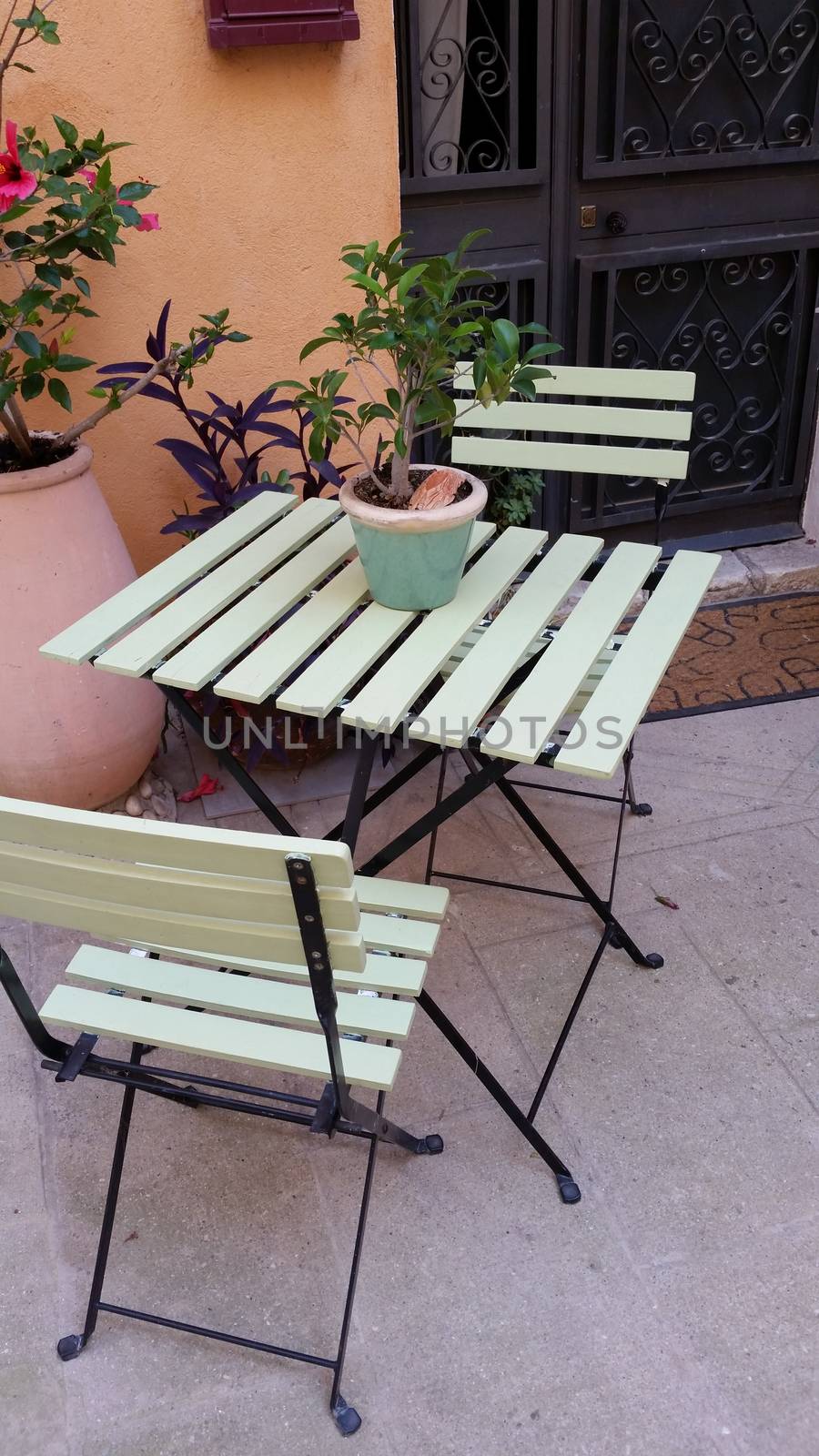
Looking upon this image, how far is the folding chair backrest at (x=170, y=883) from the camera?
1.36m

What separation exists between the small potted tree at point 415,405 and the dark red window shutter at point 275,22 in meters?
1.22

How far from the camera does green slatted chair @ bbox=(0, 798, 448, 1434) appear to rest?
139 centimetres

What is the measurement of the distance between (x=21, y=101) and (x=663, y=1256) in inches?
120

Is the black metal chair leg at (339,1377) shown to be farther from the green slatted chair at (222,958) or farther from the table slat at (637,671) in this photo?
the table slat at (637,671)

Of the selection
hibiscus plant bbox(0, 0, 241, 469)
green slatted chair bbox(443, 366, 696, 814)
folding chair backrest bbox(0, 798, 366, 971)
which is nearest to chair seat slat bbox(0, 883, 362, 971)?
folding chair backrest bbox(0, 798, 366, 971)

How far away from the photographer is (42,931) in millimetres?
2938

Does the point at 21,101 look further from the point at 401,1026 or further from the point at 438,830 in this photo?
the point at 401,1026

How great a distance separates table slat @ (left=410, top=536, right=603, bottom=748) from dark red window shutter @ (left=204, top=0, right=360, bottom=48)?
1554mm

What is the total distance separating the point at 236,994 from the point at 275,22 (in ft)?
8.04

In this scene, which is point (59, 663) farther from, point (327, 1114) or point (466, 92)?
point (466, 92)

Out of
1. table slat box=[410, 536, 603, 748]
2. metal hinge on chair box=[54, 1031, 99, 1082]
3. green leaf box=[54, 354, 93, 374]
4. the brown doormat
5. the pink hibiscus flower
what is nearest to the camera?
metal hinge on chair box=[54, 1031, 99, 1082]

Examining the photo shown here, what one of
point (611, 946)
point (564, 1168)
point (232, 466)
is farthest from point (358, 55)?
point (564, 1168)

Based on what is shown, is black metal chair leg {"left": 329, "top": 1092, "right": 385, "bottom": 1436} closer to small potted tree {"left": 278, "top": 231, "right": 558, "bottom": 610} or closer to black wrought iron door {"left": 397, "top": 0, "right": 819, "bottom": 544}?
small potted tree {"left": 278, "top": 231, "right": 558, "bottom": 610}

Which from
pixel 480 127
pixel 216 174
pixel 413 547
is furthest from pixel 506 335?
pixel 480 127
